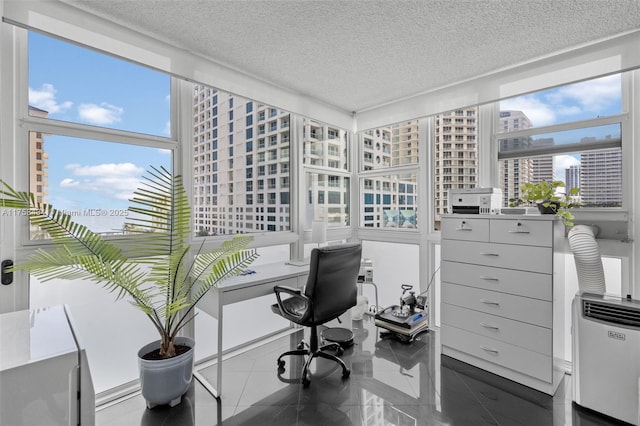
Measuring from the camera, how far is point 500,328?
233cm

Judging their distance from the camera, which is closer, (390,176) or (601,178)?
(601,178)

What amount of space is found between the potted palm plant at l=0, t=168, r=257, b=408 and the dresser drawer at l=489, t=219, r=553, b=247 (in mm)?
2013

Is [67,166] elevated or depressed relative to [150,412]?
elevated

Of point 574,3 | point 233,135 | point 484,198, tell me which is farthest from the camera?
point 233,135

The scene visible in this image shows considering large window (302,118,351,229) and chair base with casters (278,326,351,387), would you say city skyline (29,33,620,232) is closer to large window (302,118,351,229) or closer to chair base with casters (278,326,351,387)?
large window (302,118,351,229)

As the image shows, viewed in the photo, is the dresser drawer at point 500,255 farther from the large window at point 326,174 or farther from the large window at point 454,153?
the large window at point 326,174

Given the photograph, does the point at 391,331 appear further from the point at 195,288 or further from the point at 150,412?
the point at 150,412

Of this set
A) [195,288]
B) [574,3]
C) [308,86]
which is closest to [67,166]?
[195,288]

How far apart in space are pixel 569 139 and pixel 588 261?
1.06 meters

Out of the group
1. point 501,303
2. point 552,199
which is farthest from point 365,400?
point 552,199

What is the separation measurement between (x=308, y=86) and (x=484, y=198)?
6.54ft

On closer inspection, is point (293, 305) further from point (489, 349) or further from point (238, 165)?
point (489, 349)


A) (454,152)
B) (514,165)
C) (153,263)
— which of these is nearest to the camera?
(153,263)

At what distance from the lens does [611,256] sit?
7.60 ft
